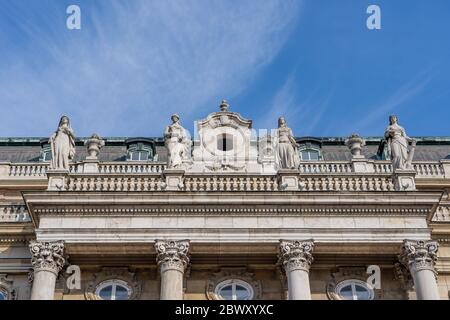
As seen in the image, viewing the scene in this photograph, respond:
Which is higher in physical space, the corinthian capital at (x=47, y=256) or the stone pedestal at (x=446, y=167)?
the stone pedestal at (x=446, y=167)

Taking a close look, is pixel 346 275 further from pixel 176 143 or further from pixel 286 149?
pixel 176 143

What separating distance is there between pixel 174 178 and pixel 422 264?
8.47 meters

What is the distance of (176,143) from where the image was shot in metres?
30.1

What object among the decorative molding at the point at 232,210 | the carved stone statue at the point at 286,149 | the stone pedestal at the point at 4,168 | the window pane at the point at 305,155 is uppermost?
the window pane at the point at 305,155

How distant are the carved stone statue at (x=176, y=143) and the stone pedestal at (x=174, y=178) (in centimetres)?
68

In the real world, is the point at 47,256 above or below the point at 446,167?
below

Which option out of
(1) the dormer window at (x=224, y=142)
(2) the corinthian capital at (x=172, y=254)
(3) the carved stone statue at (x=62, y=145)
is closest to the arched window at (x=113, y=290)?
(2) the corinthian capital at (x=172, y=254)

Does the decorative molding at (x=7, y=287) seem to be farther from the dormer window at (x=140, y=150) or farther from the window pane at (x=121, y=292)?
the dormer window at (x=140, y=150)

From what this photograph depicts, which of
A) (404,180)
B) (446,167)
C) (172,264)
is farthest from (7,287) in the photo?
(446,167)

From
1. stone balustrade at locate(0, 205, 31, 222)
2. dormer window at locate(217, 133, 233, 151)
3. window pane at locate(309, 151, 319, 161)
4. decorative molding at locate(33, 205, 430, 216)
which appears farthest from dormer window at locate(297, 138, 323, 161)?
stone balustrade at locate(0, 205, 31, 222)

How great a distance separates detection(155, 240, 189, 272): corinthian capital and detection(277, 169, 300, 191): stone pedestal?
4.03 meters

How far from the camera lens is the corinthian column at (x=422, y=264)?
26031mm

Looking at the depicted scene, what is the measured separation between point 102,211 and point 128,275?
2265 mm
